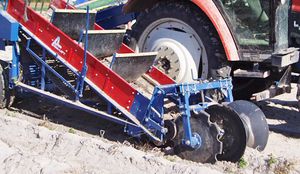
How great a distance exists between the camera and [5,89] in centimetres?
647

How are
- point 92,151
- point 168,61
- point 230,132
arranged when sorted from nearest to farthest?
point 230,132, point 92,151, point 168,61

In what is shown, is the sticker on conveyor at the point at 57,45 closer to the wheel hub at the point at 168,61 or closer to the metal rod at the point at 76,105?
the metal rod at the point at 76,105

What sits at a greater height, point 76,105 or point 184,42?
point 184,42

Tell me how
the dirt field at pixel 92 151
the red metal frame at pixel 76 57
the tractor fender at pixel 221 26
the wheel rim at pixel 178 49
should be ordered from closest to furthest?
1. the dirt field at pixel 92 151
2. the red metal frame at pixel 76 57
3. the tractor fender at pixel 221 26
4. the wheel rim at pixel 178 49

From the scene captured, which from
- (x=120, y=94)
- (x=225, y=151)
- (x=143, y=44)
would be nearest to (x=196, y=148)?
(x=225, y=151)

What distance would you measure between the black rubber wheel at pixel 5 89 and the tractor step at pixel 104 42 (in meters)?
1.13

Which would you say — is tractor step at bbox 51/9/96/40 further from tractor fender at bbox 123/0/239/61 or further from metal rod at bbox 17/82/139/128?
tractor fender at bbox 123/0/239/61

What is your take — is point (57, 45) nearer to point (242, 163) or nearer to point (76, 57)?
point (76, 57)

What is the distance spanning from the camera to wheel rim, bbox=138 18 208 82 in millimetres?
5984

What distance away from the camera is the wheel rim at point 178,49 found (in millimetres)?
5984

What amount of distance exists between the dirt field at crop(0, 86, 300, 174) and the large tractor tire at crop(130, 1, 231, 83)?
3.14ft

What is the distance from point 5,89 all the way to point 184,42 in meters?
2.21

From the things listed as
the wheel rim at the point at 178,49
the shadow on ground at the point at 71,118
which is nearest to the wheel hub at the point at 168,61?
the wheel rim at the point at 178,49

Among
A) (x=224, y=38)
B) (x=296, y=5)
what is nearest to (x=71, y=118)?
(x=224, y=38)
